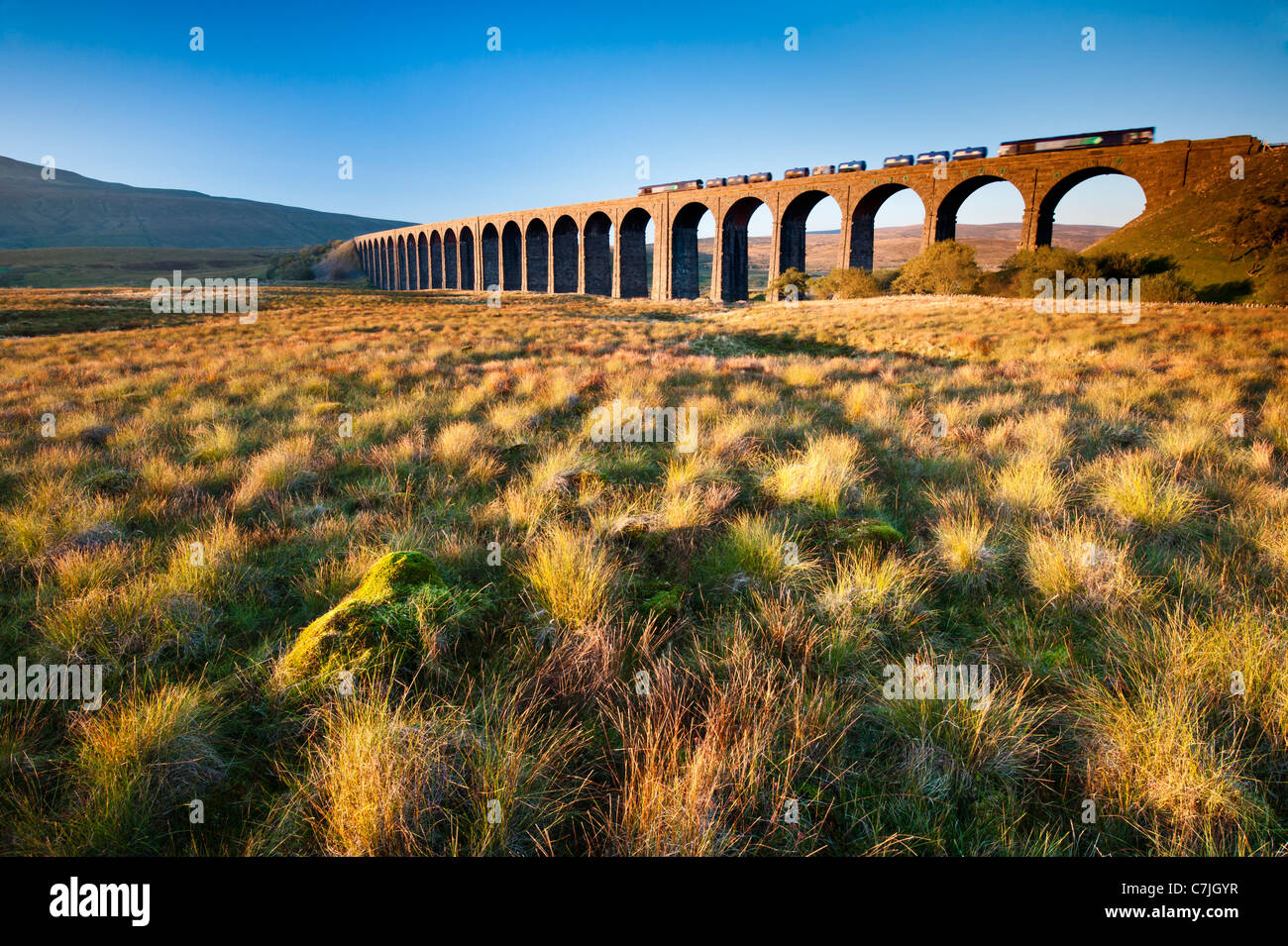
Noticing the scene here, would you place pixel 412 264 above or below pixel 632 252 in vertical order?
above

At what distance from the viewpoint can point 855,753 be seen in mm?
1978

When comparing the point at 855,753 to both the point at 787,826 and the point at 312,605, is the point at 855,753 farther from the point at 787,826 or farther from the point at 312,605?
the point at 312,605

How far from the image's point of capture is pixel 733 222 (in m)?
42.4

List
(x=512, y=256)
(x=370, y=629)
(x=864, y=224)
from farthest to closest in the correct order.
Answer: (x=512, y=256) → (x=864, y=224) → (x=370, y=629)

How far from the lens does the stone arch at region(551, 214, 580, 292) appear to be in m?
57.8

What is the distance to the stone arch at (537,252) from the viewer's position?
59.7 meters

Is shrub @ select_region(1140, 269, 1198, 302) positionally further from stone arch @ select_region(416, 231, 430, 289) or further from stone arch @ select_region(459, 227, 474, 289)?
stone arch @ select_region(416, 231, 430, 289)

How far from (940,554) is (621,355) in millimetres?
9911

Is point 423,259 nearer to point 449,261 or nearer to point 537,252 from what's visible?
point 449,261

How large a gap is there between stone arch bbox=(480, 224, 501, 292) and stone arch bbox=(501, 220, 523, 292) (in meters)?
1.90
